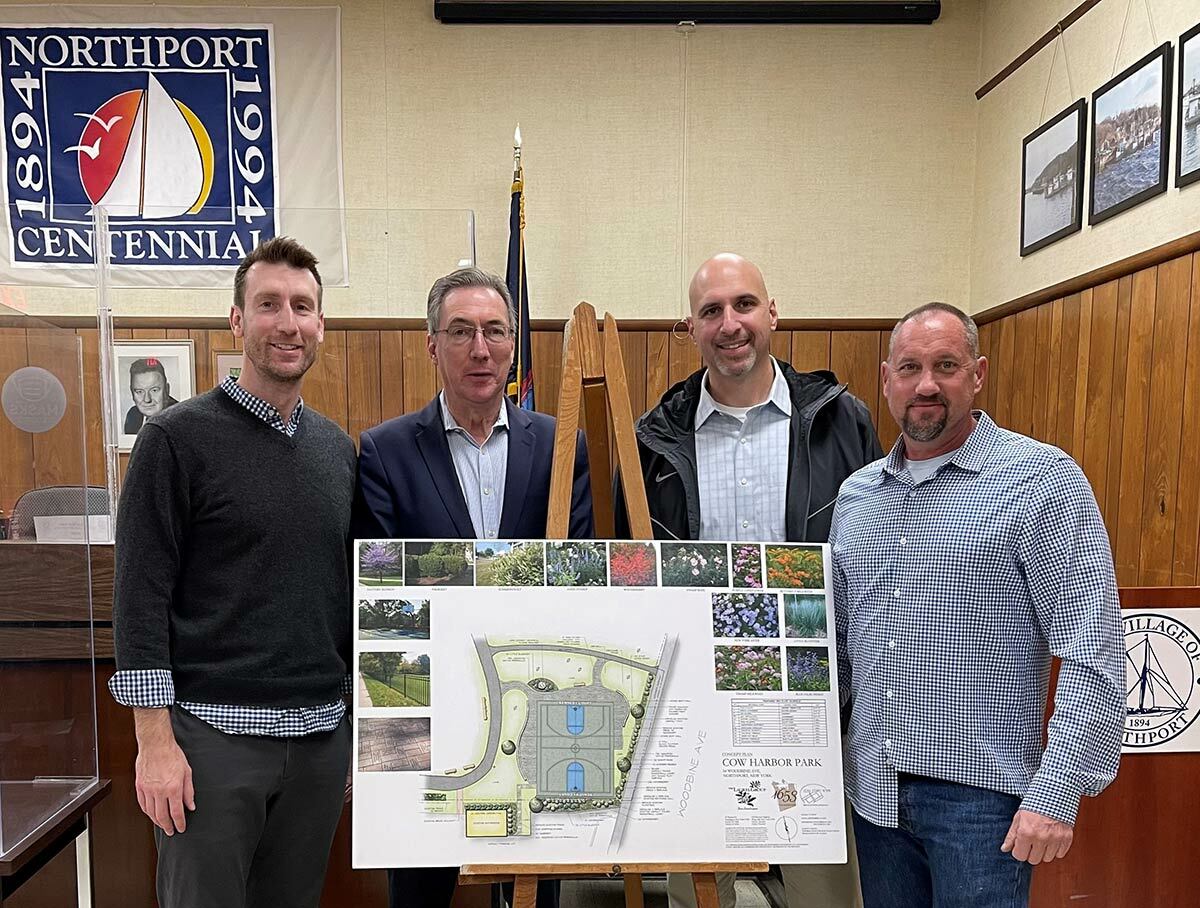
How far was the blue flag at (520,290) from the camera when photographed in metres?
3.78

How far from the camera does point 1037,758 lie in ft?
5.16

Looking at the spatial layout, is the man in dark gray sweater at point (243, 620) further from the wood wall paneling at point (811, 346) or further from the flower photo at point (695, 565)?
the wood wall paneling at point (811, 346)

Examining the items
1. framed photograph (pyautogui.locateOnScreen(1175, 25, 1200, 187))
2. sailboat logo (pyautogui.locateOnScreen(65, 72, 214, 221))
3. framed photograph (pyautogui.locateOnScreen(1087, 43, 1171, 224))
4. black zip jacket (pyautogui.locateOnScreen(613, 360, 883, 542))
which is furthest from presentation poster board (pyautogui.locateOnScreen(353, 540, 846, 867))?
sailboat logo (pyautogui.locateOnScreen(65, 72, 214, 221))

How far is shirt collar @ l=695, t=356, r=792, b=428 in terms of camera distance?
6.85 ft

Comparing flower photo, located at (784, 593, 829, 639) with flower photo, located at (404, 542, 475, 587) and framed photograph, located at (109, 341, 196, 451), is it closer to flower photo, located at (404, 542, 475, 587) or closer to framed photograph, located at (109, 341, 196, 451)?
flower photo, located at (404, 542, 475, 587)

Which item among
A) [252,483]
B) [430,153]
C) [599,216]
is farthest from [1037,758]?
[430,153]

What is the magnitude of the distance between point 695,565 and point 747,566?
103 mm

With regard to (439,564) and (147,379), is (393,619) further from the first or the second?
(147,379)

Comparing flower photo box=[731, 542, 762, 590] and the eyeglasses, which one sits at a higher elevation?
the eyeglasses

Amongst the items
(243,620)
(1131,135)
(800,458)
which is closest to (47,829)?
(243,620)

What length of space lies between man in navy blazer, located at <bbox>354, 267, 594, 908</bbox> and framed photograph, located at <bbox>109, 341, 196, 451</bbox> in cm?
156

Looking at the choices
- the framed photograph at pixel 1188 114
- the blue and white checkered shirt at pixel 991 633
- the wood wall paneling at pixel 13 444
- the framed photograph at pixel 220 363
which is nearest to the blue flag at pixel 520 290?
the framed photograph at pixel 220 363

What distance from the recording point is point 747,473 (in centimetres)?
206

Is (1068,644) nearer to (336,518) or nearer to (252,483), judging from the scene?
(336,518)
